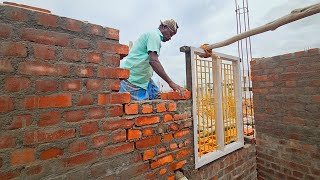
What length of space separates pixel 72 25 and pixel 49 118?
67cm

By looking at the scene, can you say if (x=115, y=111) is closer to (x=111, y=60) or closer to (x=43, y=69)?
(x=111, y=60)

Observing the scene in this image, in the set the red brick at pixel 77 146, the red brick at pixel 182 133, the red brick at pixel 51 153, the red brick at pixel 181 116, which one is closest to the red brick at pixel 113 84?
the red brick at pixel 77 146

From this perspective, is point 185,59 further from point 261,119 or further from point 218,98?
point 261,119

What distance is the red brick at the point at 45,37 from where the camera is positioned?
1.32 meters

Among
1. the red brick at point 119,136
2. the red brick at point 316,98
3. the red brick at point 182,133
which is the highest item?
the red brick at point 316,98

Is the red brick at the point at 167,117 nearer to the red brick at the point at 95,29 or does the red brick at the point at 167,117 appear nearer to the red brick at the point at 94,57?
the red brick at the point at 94,57

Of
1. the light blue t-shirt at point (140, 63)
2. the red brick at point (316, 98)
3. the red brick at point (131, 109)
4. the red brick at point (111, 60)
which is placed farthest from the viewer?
the red brick at point (316, 98)

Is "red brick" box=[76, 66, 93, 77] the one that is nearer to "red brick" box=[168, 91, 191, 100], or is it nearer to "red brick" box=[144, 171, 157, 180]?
"red brick" box=[168, 91, 191, 100]

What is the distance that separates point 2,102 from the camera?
122 cm

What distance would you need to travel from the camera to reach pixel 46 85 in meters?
1.39

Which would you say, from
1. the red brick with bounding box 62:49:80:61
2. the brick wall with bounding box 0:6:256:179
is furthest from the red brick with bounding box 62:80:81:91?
the red brick with bounding box 62:49:80:61

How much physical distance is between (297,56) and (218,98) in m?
1.72

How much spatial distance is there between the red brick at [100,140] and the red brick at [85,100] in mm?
275

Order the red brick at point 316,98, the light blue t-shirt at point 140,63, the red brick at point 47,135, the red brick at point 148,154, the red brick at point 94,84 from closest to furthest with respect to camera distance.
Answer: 1. the red brick at point 47,135
2. the red brick at point 94,84
3. the red brick at point 148,154
4. the light blue t-shirt at point 140,63
5. the red brick at point 316,98
